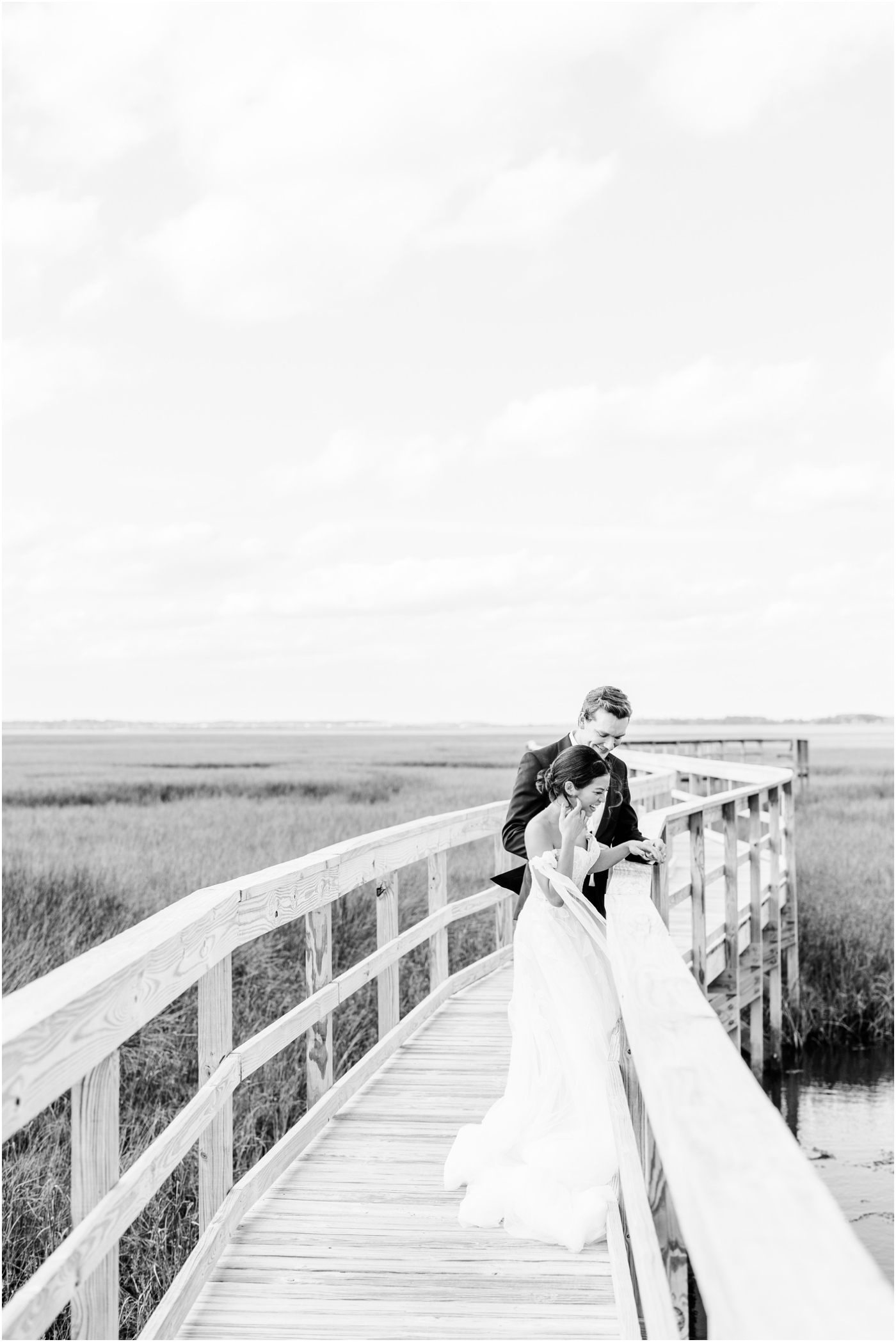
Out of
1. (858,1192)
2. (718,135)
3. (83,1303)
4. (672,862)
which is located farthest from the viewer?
(718,135)

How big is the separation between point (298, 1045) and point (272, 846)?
8727mm

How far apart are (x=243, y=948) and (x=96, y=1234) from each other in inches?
345

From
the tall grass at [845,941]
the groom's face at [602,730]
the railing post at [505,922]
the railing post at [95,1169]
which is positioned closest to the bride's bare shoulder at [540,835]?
the groom's face at [602,730]

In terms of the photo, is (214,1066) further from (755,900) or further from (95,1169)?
(755,900)

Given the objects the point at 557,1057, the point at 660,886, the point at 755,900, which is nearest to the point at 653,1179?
the point at 557,1057

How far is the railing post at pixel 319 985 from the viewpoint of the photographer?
4734 millimetres

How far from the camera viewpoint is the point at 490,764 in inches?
2378

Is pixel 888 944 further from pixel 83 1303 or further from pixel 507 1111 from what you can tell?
pixel 83 1303

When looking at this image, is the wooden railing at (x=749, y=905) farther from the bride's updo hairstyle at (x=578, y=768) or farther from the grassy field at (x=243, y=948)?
the bride's updo hairstyle at (x=578, y=768)

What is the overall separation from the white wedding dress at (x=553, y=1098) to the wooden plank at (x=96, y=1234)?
1298 mm

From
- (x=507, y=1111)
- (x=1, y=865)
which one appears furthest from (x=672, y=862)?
(x=507, y=1111)

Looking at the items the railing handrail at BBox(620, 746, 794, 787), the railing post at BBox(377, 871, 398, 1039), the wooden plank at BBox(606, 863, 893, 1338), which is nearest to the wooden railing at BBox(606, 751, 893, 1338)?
the wooden plank at BBox(606, 863, 893, 1338)

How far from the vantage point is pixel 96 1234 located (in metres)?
2.39

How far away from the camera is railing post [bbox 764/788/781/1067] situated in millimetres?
12008
